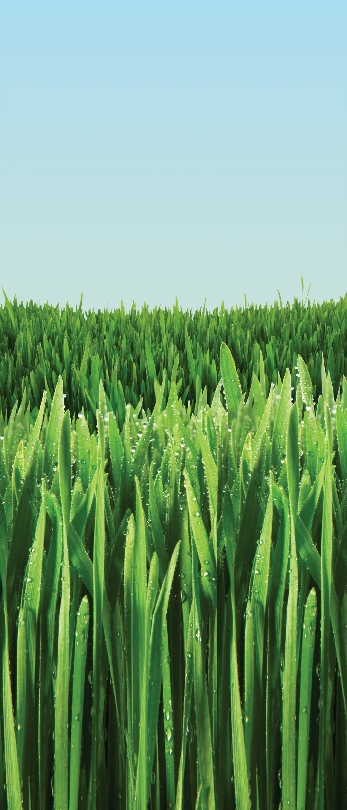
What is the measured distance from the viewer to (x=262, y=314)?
6.96 m

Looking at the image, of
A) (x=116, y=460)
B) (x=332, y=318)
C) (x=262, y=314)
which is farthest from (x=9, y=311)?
(x=116, y=460)

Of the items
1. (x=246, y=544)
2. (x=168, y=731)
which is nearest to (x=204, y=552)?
(x=246, y=544)

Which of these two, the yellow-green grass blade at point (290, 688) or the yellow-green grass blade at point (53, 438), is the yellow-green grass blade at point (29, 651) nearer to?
the yellow-green grass blade at point (53, 438)

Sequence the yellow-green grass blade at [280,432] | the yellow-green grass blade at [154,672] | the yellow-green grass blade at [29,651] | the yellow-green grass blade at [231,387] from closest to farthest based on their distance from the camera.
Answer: the yellow-green grass blade at [154,672], the yellow-green grass blade at [29,651], the yellow-green grass blade at [280,432], the yellow-green grass blade at [231,387]

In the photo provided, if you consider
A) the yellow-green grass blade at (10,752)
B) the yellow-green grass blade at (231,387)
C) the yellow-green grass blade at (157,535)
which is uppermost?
the yellow-green grass blade at (231,387)

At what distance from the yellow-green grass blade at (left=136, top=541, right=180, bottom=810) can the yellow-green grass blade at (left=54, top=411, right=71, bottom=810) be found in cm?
14

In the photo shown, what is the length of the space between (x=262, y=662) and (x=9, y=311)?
18.2ft

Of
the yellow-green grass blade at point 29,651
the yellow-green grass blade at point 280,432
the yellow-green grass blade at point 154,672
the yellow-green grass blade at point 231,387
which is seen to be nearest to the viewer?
the yellow-green grass blade at point 154,672

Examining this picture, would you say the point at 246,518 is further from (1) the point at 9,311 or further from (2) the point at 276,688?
(1) the point at 9,311

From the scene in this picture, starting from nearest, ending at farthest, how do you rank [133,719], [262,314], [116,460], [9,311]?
[133,719] < [116,460] < [9,311] < [262,314]

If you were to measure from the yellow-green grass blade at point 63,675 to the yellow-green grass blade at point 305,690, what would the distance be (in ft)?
1.31

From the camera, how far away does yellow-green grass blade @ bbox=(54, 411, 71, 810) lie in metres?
1.28

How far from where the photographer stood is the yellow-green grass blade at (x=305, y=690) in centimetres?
129

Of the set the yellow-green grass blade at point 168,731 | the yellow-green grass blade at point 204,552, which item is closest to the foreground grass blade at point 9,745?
the yellow-green grass blade at point 168,731
